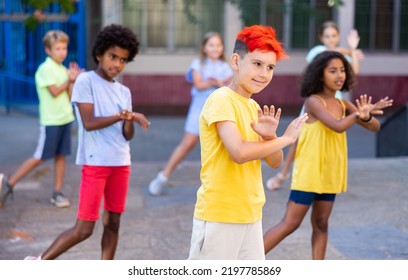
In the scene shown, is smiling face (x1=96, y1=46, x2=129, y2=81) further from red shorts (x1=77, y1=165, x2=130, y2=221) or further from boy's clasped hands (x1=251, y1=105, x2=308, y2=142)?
boy's clasped hands (x1=251, y1=105, x2=308, y2=142)

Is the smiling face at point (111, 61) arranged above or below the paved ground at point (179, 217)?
above

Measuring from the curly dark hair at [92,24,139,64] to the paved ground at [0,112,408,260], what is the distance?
1.65 m

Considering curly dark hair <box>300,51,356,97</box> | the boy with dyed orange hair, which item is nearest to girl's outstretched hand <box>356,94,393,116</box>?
curly dark hair <box>300,51,356,97</box>

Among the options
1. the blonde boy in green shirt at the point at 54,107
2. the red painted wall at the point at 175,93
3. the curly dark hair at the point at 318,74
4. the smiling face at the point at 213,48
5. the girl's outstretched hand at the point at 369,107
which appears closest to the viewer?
the girl's outstretched hand at the point at 369,107

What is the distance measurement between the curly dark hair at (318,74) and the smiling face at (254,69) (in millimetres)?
1520

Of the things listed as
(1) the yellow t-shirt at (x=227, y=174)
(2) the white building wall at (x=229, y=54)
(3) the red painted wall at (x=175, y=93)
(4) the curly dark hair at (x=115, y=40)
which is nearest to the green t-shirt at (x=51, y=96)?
(4) the curly dark hair at (x=115, y=40)

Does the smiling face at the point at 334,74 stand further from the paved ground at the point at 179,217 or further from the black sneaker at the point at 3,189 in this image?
the black sneaker at the point at 3,189

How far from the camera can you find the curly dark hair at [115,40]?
15.6 feet

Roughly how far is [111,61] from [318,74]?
4.56 feet

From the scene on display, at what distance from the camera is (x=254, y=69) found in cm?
347

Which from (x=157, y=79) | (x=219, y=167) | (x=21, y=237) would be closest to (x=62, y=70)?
(x=21, y=237)

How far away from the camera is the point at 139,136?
1259cm

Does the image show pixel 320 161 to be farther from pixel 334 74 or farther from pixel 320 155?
pixel 334 74

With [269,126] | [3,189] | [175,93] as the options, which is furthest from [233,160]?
[175,93]
